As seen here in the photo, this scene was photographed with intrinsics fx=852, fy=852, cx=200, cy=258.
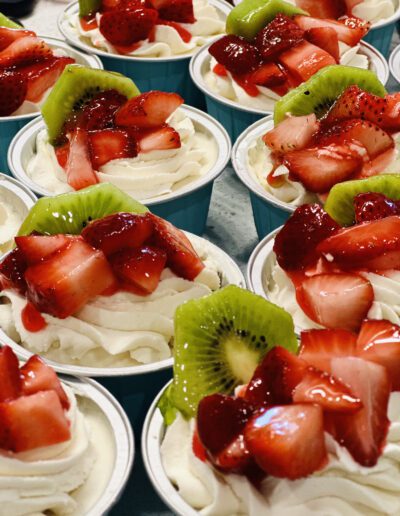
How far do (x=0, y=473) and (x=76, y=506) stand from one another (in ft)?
0.63

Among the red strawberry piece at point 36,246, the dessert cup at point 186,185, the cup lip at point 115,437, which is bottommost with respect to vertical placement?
the dessert cup at point 186,185

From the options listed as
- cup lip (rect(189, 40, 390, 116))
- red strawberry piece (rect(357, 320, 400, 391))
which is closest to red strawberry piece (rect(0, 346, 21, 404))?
red strawberry piece (rect(357, 320, 400, 391))

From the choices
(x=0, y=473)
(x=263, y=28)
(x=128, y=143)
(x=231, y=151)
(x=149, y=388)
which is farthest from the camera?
(x=263, y=28)

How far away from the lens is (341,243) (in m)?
2.37

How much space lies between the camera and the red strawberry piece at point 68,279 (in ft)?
7.40

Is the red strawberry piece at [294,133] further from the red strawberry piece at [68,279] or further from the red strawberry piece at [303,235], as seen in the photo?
the red strawberry piece at [68,279]

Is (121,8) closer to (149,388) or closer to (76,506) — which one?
(149,388)

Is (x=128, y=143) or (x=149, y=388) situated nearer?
(x=149, y=388)

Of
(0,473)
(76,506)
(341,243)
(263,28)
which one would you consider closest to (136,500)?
(76,506)

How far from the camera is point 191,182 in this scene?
10.3 feet

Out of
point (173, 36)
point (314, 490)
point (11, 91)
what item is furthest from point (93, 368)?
point (173, 36)

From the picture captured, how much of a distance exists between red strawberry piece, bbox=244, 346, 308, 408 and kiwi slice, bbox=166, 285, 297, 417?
0.16m

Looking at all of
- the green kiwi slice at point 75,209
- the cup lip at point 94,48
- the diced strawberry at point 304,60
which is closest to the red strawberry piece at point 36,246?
the green kiwi slice at point 75,209

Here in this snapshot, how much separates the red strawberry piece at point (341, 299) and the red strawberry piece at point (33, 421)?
80cm
